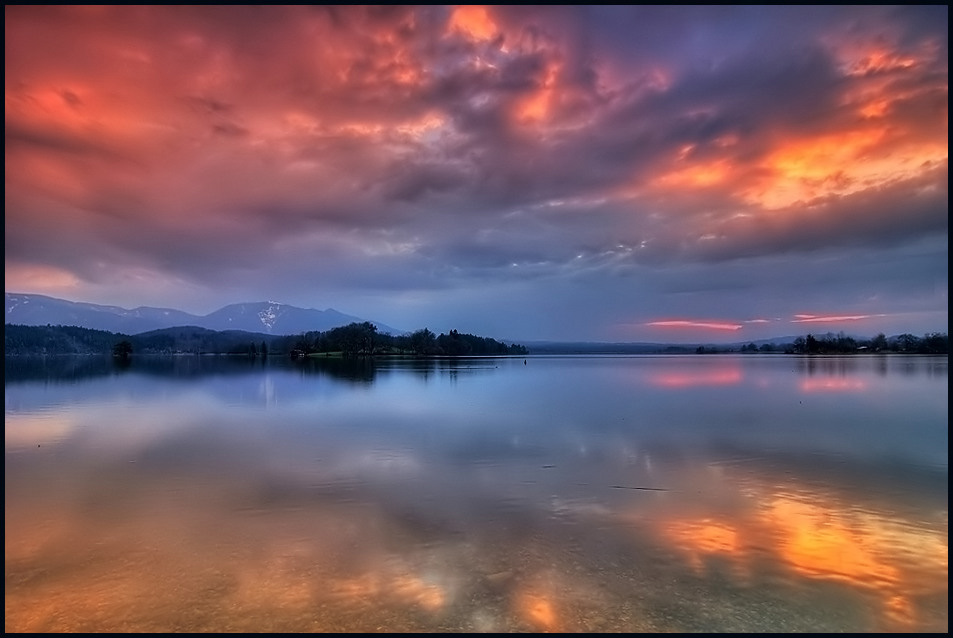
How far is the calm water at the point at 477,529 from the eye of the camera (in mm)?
8484

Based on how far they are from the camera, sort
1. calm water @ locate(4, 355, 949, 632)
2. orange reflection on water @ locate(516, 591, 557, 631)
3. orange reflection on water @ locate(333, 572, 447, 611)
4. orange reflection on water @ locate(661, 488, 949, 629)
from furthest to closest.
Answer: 1. orange reflection on water @ locate(661, 488, 949, 629)
2. orange reflection on water @ locate(333, 572, 447, 611)
3. calm water @ locate(4, 355, 949, 632)
4. orange reflection on water @ locate(516, 591, 557, 631)

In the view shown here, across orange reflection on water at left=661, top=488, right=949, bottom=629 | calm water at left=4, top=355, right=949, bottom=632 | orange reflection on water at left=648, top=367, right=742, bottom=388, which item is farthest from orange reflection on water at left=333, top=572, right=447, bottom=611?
orange reflection on water at left=648, top=367, right=742, bottom=388

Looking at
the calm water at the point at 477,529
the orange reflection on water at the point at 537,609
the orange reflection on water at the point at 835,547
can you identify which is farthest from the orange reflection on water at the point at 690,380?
the orange reflection on water at the point at 537,609

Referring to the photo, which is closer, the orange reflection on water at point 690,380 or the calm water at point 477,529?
the calm water at point 477,529

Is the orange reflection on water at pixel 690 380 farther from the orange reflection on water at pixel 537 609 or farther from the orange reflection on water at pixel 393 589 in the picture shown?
the orange reflection on water at pixel 393 589

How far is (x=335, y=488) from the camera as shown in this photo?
1636cm

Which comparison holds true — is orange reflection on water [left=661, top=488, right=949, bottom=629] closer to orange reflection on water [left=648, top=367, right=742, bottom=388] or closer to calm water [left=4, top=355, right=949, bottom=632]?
calm water [left=4, top=355, right=949, bottom=632]

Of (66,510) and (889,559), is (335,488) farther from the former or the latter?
(889,559)

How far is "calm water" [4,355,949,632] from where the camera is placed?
27.8ft

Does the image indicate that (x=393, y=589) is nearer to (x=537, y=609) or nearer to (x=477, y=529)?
(x=537, y=609)

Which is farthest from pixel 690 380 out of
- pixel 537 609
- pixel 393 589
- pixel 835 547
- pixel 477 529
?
pixel 393 589

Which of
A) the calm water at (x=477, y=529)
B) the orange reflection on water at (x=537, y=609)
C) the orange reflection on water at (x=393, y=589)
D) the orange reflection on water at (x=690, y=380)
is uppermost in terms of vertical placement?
the orange reflection on water at (x=537, y=609)

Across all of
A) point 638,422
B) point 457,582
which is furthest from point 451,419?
point 457,582

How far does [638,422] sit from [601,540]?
20720 mm
